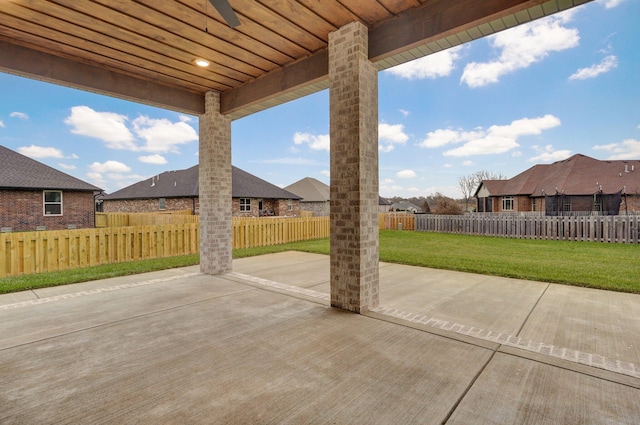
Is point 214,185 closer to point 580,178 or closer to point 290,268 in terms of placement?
point 290,268

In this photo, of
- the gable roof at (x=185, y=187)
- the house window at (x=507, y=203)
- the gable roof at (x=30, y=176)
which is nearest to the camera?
the gable roof at (x=30, y=176)

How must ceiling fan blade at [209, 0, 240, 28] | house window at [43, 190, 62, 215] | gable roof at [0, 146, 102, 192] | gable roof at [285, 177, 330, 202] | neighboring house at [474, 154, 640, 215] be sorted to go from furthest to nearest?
1. gable roof at [285, 177, 330, 202]
2. neighboring house at [474, 154, 640, 215]
3. house window at [43, 190, 62, 215]
4. gable roof at [0, 146, 102, 192]
5. ceiling fan blade at [209, 0, 240, 28]

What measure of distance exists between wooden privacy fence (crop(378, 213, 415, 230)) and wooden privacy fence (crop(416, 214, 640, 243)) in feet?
6.11

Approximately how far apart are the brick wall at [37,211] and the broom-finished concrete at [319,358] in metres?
15.2

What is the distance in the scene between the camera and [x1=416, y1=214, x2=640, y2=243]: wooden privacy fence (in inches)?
445

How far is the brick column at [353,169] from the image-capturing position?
4.24m

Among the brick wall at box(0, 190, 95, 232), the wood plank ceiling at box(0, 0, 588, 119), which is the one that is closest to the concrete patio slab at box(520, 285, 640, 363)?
the wood plank ceiling at box(0, 0, 588, 119)

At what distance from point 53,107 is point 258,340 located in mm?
34794

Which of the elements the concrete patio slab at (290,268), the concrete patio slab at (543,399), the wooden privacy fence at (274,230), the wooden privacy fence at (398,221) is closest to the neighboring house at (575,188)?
the wooden privacy fence at (398,221)

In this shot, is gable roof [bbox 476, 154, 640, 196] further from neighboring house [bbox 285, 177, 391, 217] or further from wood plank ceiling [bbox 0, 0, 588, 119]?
wood plank ceiling [bbox 0, 0, 588, 119]

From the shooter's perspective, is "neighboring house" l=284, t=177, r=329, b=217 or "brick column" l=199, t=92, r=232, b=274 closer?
"brick column" l=199, t=92, r=232, b=274

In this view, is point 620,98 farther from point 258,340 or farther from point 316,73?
point 258,340

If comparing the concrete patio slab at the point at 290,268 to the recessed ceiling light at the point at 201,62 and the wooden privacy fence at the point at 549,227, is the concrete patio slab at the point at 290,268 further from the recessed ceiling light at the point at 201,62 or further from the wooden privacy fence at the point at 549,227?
the wooden privacy fence at the point at 549,227

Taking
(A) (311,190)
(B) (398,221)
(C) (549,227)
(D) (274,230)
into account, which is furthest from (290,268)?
(A) (311,190)
